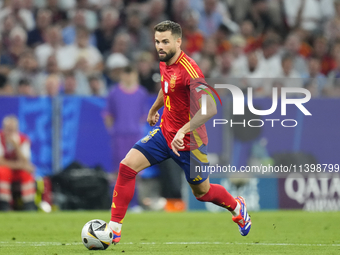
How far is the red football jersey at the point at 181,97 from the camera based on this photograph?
6078 mm

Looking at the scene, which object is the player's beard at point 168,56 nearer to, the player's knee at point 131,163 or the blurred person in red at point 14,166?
the player's knee at point 131,163

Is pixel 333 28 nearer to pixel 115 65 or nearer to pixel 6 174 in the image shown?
pixel 115 65

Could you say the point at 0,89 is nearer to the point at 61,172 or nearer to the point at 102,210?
the point at 61,172

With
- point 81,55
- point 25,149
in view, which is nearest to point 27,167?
point 25,149

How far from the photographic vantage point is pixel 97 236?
591 centimetres

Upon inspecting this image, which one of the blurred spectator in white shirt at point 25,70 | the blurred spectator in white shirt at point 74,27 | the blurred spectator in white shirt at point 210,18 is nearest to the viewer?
the blurred spectator in white shirt at point 25,70

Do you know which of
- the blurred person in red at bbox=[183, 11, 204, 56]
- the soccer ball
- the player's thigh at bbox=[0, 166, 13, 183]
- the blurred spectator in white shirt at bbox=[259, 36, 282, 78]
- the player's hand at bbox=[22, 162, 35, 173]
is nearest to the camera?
the soccer ball

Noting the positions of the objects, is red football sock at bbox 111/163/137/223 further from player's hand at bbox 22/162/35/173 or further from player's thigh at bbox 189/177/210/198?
player's hand at bbox 22/162/35/173

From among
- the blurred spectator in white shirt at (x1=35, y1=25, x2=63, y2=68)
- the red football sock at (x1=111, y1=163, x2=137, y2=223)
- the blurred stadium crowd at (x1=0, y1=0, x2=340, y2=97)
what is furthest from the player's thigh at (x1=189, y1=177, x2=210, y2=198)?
the blurred spectator in white shirt at (x1=35, y1=25, x2=63, y2=68)

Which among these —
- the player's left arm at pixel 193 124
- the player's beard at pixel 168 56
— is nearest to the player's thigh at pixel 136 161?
the player's left arm at pixel 193 124

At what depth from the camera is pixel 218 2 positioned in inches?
586

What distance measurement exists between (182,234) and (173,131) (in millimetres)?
1903

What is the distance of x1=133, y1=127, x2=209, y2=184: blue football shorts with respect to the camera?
20.6 ft

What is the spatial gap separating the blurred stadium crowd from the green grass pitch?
9.18 feet
